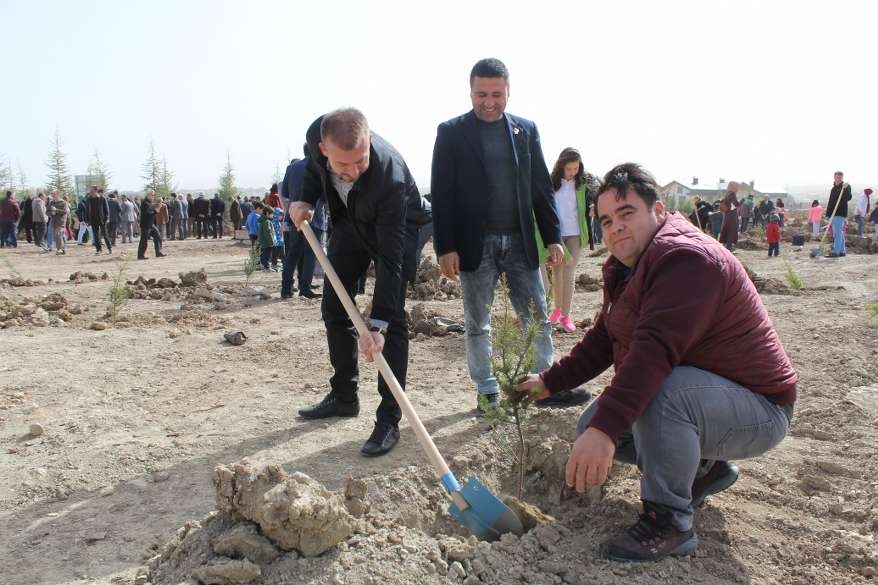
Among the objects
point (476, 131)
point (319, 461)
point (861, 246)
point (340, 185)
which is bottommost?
point (319, 461)

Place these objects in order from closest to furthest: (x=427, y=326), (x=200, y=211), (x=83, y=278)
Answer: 1. (x=427, y=326)
2. (x=83, y=278)
3. (x=200, y=211)

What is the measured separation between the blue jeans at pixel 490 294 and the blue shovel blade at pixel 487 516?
1313 mm

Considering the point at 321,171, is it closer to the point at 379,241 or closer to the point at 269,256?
the point at 379,241

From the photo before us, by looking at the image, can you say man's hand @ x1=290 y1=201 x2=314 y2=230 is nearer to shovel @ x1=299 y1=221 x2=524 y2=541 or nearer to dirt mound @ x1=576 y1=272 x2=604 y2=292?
shovel @ x1=299 y1=221 x2=524 y2=541

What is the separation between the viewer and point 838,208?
13.6 m

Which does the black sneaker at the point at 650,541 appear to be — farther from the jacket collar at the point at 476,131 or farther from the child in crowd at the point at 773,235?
the child in crowd at the point at 773,235

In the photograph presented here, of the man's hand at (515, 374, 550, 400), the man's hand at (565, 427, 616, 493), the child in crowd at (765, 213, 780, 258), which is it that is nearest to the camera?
the man's hand at (565, 427, 616, 493)

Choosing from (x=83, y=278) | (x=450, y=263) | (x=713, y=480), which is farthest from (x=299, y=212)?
(x=83, y=278)

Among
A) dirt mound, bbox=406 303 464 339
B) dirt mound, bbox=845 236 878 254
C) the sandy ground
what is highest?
dirt mound, bbox=845 236 878 254

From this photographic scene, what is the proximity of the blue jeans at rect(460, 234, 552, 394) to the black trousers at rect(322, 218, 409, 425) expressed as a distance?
18.3 inches

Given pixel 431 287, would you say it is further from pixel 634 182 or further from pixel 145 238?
pixel 145 238

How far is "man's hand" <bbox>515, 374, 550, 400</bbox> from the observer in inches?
115

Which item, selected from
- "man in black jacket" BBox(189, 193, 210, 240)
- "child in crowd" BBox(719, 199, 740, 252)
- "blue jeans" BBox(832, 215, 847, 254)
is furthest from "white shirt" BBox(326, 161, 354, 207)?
→ "man in black jacket" BBox(189, 193, 210, 240)

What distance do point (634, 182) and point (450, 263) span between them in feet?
5.25
